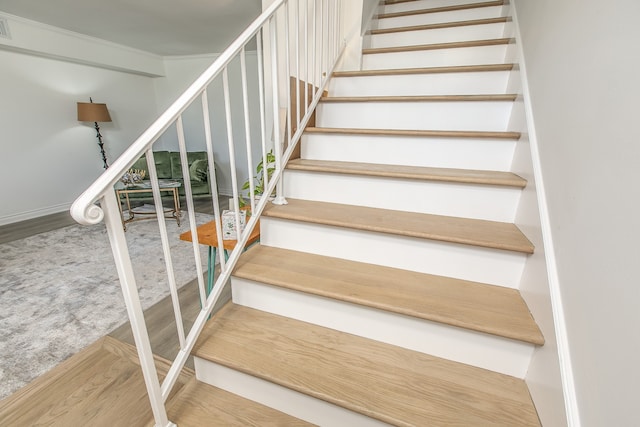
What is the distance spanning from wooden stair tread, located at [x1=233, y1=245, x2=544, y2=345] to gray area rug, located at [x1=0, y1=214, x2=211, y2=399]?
1.37m

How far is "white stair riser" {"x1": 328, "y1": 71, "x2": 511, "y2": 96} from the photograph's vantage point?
1.62 meters

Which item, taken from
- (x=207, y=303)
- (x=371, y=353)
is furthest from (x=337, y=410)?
(x=207, y=303)

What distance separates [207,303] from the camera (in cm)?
106

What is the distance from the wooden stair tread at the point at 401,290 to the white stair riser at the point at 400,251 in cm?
3

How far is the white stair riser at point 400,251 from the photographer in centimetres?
107

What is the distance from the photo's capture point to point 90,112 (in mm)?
4047

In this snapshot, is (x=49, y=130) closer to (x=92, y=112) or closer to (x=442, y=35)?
(x=92, y=112)

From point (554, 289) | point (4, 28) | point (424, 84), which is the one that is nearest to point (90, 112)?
point (4, 28)

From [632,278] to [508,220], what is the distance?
2.42ft

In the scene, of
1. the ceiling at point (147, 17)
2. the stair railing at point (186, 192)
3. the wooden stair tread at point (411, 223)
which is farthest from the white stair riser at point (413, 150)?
the ceiling at point (147, 17)

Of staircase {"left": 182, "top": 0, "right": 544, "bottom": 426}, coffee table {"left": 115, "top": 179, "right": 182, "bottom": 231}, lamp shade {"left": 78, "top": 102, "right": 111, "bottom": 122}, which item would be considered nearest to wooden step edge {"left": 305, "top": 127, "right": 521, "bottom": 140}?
staircase {"left": 182, "top": 0, "right": 544, "bottom": 426}

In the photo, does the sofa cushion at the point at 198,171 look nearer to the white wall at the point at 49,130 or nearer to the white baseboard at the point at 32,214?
the white wall at the point at 49,130

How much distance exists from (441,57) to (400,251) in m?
1.47

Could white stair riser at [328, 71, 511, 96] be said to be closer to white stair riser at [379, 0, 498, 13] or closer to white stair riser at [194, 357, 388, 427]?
white stair riser at [379, 0, 498, 13]
